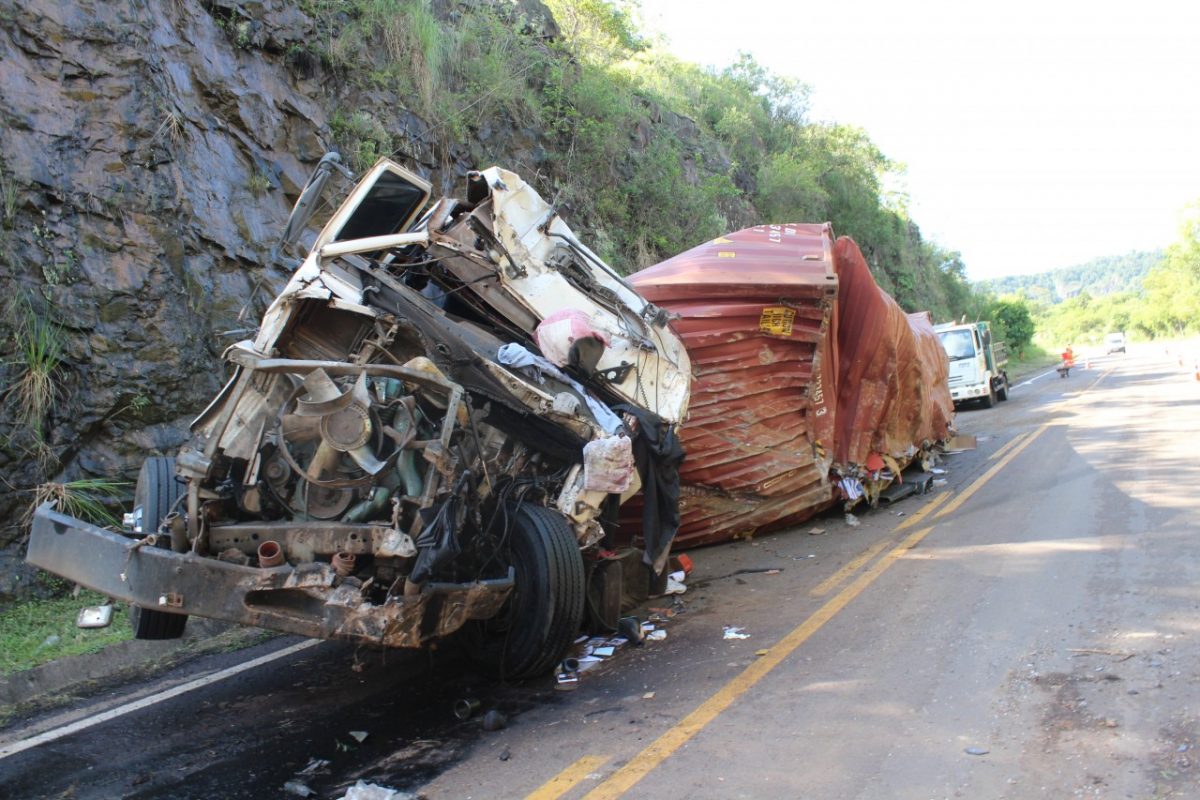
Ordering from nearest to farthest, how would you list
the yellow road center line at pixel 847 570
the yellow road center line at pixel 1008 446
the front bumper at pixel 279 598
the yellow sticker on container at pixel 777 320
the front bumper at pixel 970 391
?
1. the front bumper at pixel 279 598
2. the yellow road center line at pixel 847 570
3. the yellow sticker on container at pixel 777 320
4. the yellow road center line at pixel 1008 446
5. the front bumper at pixel 970 391

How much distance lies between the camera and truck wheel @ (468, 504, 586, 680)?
4.95 m

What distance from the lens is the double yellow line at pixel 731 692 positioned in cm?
376

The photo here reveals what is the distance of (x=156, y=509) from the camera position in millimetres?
5598

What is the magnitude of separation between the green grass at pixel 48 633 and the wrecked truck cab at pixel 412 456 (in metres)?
1.00

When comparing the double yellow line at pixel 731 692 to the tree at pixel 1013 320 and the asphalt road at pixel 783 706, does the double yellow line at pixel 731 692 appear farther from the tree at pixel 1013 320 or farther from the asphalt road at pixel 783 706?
the tree at pixel 1013 320

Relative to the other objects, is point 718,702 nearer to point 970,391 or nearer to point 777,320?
point 777,320

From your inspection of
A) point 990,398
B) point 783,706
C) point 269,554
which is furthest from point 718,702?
point 990,398

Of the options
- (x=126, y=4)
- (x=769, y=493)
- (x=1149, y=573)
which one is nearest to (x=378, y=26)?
(x=126, y=4)

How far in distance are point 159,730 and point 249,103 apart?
315 inches

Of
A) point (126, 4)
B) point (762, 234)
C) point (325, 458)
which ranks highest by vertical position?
point (126, 4)

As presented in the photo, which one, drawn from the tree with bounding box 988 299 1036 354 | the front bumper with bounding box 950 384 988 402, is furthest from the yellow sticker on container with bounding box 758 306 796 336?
the tree with bounding box 988 299 1036 354

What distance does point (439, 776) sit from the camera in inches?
157

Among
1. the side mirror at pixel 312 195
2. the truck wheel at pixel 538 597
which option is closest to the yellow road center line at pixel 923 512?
the truck wheel at pixel 538 597

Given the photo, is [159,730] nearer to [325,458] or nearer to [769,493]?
[325,458]
